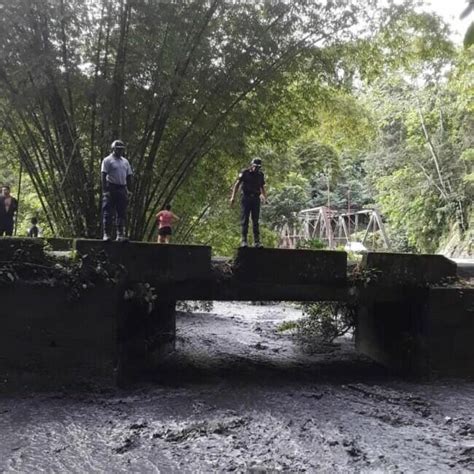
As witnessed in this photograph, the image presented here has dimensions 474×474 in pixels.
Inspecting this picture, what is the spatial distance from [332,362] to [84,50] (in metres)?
6.32

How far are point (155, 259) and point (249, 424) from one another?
2315 millimetres

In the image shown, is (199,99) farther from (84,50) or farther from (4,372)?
(4,372)

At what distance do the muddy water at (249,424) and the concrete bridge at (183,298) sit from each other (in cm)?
37

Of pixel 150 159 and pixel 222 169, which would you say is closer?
pixel 150 159

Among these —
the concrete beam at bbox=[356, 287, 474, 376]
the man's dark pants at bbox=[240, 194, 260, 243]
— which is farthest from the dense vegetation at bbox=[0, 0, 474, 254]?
the concrete beam at bbox=[356, 287, 474, 376]

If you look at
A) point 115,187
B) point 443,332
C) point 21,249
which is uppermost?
point 115,187

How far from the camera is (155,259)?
7.00m

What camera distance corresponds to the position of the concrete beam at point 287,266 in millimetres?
7332

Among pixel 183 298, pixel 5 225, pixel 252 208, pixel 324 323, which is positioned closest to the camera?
pixel 183 298

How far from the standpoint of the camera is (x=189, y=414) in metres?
6.13

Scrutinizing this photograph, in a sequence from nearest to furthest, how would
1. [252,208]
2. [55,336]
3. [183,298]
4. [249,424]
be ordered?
1. [249,424]
2. [55,336]
3. [183,298]
4. [252,208]

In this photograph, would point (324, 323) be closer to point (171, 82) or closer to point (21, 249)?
point (171, 82)

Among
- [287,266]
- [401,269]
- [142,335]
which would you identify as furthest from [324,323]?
[142,335]

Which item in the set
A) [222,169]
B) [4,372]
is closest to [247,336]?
[222,169]
